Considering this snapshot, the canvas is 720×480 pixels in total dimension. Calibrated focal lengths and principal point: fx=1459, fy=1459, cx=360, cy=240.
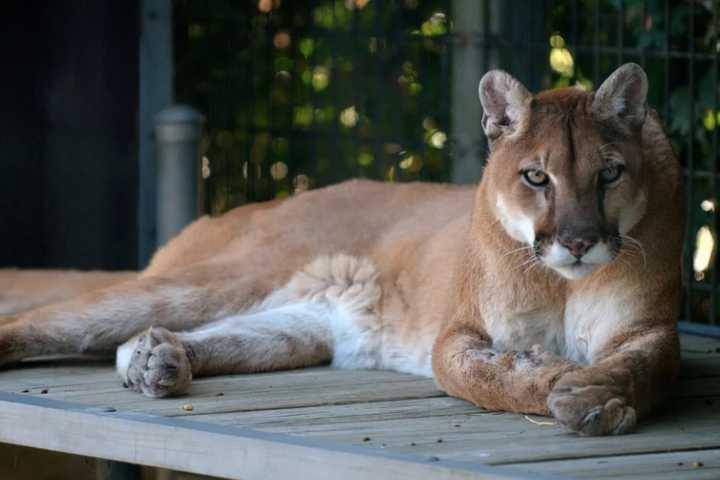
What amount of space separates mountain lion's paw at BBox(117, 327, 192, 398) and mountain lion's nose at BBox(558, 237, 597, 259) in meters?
1.18

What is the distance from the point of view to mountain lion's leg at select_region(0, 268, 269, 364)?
14.6ft

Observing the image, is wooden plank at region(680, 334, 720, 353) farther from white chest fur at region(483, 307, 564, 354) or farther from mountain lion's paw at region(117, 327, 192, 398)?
mountain lion's paw at region(117, 327, 192, 398)

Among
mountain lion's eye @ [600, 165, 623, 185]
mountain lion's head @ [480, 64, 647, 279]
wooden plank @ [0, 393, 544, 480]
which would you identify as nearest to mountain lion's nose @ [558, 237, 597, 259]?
mountain lion's head @ [480, 64, 647, 279]

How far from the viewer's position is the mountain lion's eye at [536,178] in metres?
3.74

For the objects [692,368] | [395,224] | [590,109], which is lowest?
[692,368]

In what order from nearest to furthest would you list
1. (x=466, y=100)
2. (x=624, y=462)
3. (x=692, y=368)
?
(x=624, y=462), (x=692, y=368), (x=466, y=100)

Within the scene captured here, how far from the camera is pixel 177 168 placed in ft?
19.7

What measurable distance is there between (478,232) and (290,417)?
2.57 feet

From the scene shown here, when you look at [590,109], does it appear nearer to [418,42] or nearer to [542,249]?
[542,249]

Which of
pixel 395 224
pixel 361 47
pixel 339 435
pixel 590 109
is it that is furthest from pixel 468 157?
pixel 339 435

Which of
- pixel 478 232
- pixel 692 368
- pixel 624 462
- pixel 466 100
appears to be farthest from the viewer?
pixel 466 100

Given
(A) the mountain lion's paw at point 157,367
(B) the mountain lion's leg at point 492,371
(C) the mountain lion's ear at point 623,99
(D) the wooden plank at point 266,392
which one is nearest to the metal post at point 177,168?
(D) the wooden plank at point 266,392

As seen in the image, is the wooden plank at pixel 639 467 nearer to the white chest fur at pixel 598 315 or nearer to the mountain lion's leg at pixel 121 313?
the white chest fur at pixel 598 315

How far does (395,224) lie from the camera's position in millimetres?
4996
